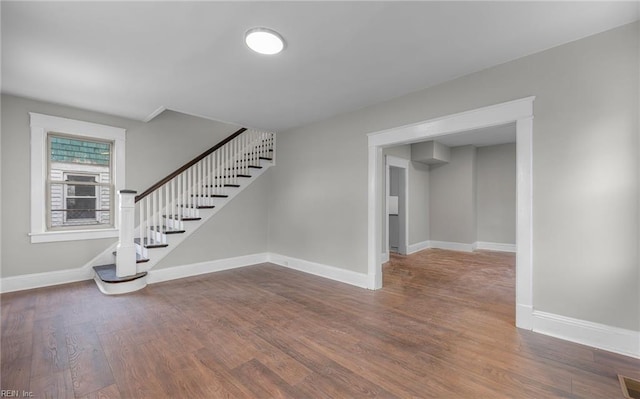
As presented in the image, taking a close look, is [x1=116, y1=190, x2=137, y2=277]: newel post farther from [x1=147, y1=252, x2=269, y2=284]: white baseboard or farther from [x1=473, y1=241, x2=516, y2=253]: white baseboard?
[x1=473, y1=241, x2=516, y2=253]: white baseboard

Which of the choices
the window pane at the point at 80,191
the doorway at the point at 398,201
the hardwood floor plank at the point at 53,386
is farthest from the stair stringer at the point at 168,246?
the doorway at the point at 398,201

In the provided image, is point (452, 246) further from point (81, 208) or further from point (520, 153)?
point (81, 208)

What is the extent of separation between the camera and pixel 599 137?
7.32 feet

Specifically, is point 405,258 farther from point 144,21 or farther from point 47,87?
point 47,87

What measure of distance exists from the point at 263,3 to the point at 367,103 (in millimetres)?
2149

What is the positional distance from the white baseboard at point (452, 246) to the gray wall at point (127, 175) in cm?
453

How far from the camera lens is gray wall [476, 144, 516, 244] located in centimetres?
670

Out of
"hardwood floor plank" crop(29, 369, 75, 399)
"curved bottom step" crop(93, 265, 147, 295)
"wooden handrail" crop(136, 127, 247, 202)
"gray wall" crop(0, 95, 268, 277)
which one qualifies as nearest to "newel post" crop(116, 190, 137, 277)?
"curved bottom step" crop(93, 265, 147, 295)

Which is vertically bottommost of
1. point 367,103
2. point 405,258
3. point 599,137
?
point 405,258

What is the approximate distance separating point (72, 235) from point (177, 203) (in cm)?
145

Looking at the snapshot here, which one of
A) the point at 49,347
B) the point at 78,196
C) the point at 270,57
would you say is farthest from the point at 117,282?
the point at 270,57

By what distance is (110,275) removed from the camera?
375 centimetres

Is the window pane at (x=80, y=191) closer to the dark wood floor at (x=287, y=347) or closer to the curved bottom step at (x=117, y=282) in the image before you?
the curved bottom step at (x=117, y=282)

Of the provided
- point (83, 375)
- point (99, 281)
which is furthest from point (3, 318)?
point (83, 375)
